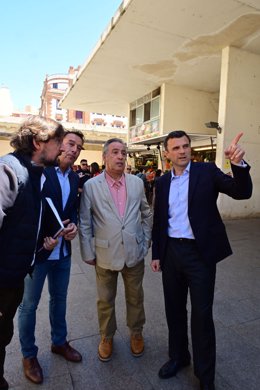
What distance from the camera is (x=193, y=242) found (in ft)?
6.48

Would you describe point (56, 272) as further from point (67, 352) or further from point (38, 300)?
point (67, 352)

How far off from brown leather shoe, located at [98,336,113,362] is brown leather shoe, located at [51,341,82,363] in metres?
0.18

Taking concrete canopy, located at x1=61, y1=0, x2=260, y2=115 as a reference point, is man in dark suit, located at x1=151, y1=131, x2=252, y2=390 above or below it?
below

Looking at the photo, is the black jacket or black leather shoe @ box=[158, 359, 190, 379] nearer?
the black jacket

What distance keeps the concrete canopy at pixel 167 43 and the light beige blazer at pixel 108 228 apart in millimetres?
6260

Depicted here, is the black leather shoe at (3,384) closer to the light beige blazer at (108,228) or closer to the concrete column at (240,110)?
the light beige blazer at (108,228)

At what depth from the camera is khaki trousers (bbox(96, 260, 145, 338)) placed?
7.75ft

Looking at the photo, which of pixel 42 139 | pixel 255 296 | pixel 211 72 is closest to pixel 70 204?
pixel 42 139

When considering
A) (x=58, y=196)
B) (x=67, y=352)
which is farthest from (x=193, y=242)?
(x=67, y=352)

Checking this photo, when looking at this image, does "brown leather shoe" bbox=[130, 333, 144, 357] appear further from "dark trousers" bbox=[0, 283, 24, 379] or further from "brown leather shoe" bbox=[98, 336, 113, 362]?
"dark trousers" bbox=[0, 283, 24, 379]

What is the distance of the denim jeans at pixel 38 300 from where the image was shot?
205 cm

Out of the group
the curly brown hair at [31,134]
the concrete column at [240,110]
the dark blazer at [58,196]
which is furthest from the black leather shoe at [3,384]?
the concrete column at [240,110]

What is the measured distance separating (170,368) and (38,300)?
1.17m

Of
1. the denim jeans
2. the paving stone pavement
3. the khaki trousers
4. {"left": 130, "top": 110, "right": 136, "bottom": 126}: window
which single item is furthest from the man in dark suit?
{"left": 130, "top": 110, "right": 136, "bottom": 126}: window
